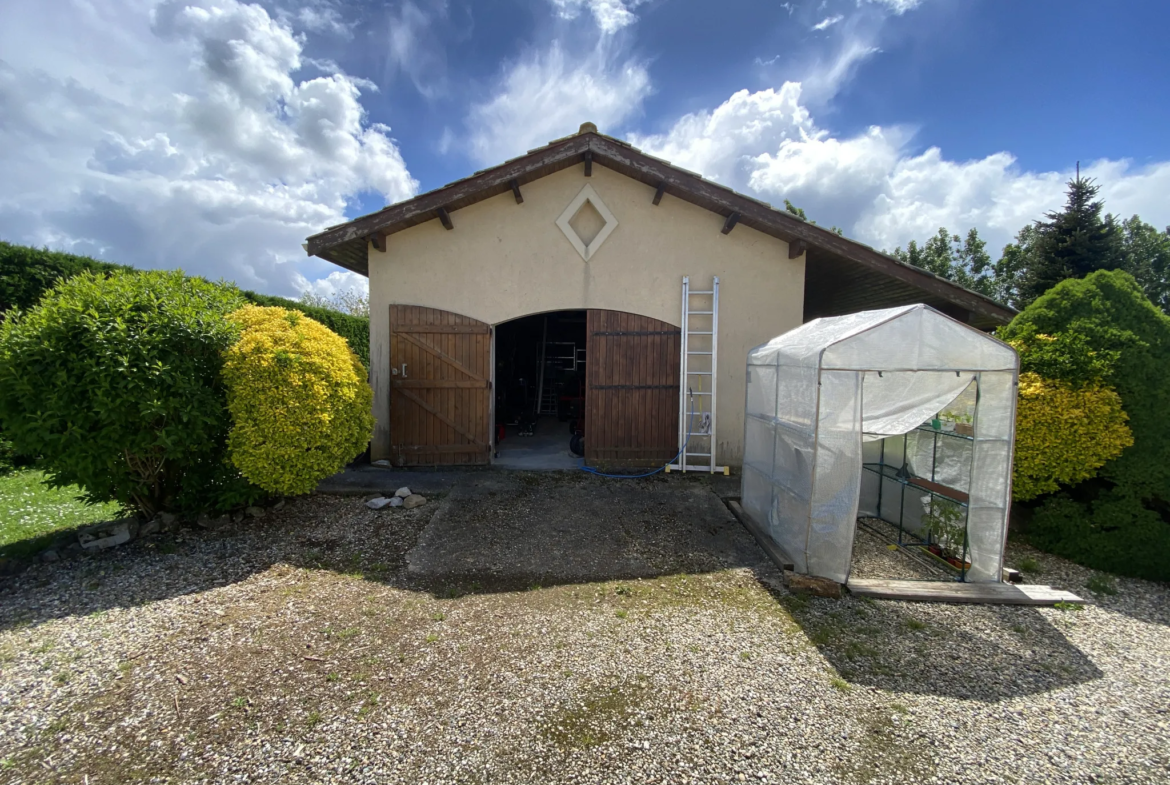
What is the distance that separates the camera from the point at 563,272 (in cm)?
710

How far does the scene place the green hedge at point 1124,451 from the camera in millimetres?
4145

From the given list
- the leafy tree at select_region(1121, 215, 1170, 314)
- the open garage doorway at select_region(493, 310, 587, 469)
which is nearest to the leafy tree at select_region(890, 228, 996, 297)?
the leafy tree at select_region(1121, 215, 1170, 314)

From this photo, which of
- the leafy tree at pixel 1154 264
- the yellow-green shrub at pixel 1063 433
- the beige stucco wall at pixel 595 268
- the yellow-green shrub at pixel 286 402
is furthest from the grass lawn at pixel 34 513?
the leafy tree at pixel 1154 264

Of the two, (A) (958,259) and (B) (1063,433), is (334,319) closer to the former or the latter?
(B) (1063,433)

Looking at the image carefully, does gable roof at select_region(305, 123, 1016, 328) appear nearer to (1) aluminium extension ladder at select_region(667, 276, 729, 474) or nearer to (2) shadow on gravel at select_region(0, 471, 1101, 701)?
(1) aluminium extension ladder at select_region(667, 276, 729, 474)

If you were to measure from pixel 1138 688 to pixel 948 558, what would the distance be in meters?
1.60

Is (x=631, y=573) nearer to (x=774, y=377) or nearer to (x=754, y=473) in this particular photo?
(x=754, y=473)

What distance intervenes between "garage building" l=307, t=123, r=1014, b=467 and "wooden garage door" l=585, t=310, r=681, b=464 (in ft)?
0.07

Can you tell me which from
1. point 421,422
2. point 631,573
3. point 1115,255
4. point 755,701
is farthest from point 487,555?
point 1115,255

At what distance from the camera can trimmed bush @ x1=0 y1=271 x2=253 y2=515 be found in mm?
3756

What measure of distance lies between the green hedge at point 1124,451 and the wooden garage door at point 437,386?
6629 millimetres

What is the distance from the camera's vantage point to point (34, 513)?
519 cm

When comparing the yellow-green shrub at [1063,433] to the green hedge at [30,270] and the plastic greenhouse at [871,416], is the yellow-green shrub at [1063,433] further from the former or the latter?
the green hedge at [30,270]

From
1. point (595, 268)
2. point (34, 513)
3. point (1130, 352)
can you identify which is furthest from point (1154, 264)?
point (34, 513)
